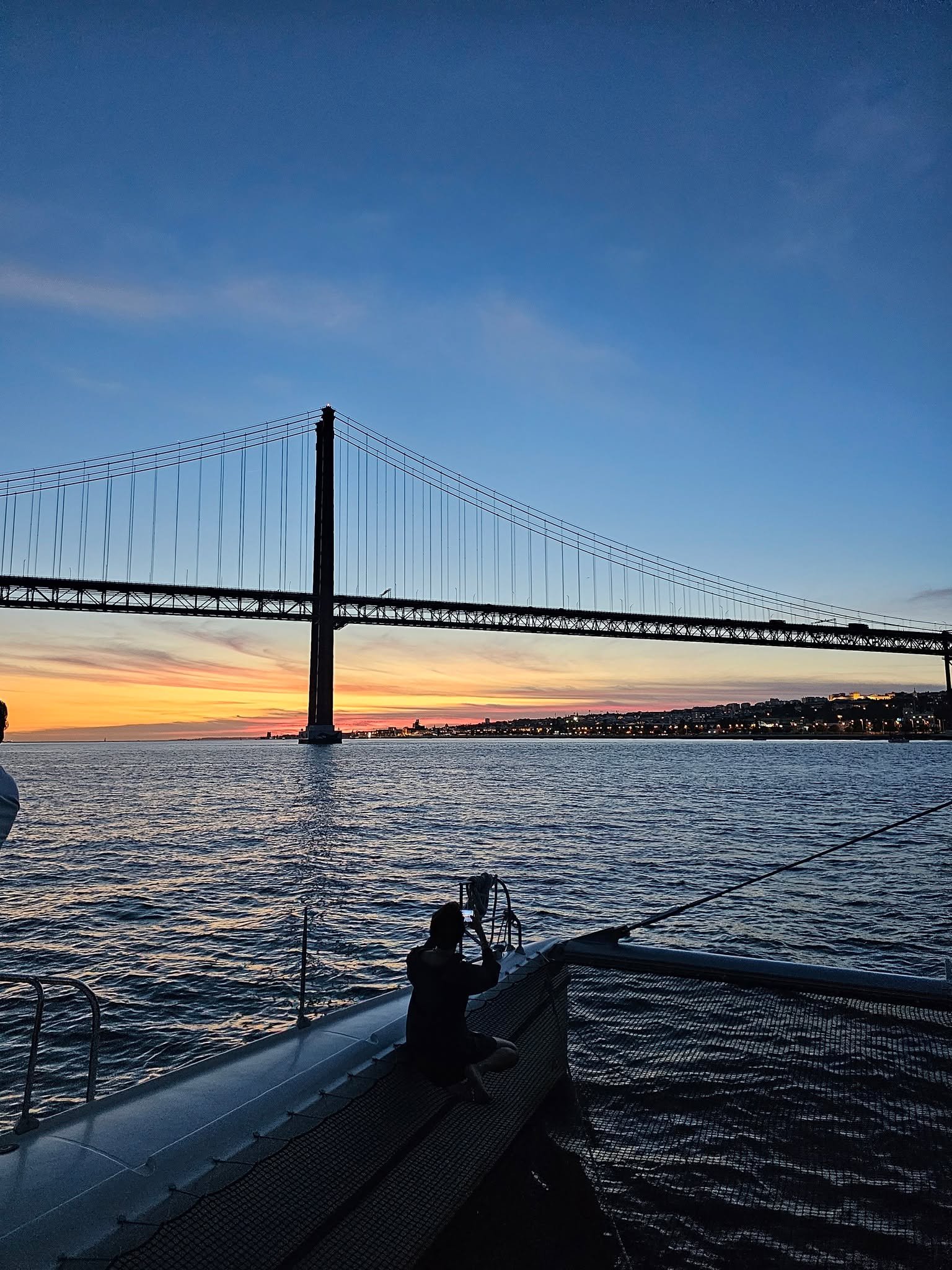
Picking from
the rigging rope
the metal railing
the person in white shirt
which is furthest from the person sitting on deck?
the person in white shirt

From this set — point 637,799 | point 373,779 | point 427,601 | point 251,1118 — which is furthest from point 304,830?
point 427,601

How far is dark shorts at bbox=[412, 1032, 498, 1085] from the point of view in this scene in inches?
149

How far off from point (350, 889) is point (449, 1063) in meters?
12.0

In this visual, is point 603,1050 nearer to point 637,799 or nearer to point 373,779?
point 637,799

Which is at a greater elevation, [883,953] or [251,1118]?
[251,1118]

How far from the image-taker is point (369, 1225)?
9.69ft

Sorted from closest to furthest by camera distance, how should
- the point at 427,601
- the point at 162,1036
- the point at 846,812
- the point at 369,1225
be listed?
the point at 369,1225
the point at 162,1036
the point at 846,812
the point at 427,601

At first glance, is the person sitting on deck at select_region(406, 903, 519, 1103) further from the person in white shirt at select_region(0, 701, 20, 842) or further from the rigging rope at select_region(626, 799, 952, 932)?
the person in white shirt at select_region(0, 701, 20, 842)

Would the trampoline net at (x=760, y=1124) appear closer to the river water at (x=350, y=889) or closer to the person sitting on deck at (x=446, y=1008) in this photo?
the person sitting on deck at (x=446, y=1008)

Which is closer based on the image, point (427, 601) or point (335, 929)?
point (335, 929)

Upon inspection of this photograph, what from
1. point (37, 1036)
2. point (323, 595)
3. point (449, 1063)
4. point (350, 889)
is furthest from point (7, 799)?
point (323, 595)

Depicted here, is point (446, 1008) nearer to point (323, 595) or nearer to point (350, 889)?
point (350, 889)

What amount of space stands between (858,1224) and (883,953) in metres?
7.26

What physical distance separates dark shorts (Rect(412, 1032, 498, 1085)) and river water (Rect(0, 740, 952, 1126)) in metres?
3.95
